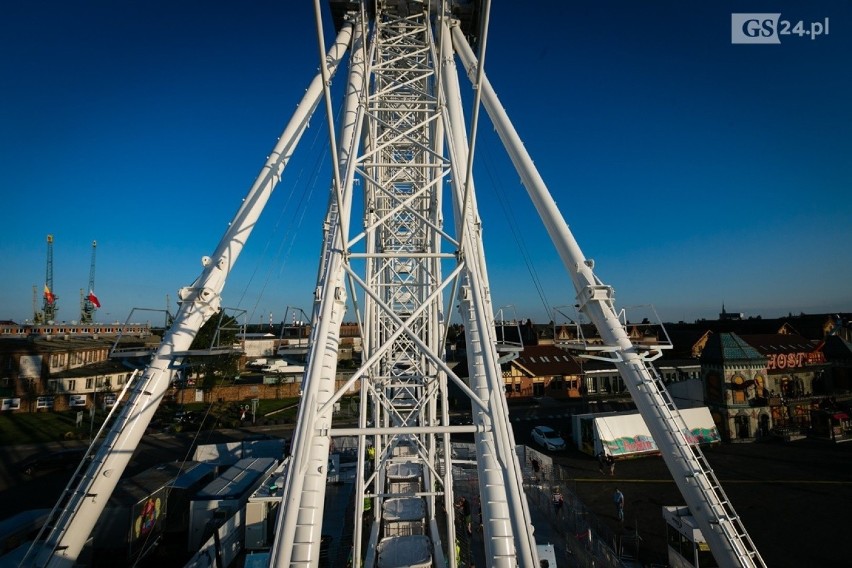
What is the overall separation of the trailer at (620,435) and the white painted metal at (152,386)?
1803 centimetres

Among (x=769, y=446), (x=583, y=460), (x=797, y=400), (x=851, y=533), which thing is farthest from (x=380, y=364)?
(x=797, y=400)

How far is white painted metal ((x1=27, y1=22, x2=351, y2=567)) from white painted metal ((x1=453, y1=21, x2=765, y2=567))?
16.4ft

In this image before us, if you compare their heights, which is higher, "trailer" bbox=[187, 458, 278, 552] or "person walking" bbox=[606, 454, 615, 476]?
"trailer" bbox=[187, 458, 278, 552]

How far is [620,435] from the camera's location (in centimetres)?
1875

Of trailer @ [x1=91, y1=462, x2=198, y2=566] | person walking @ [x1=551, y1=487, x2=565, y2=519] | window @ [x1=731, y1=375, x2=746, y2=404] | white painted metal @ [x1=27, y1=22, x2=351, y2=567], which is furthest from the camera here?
window @ [x1=731, y1=375, x2=746, y2=404]

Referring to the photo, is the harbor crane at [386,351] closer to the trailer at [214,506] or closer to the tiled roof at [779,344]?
the trailer at [214,506]

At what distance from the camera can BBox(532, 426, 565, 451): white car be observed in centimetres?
2022

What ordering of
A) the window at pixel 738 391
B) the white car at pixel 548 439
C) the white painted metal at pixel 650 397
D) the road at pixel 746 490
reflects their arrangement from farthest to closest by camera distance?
the window at pixel 738 391 < the white car at pixel 548 439 < the road at pixel 746 490 < the white painted metal at pixel 650 397

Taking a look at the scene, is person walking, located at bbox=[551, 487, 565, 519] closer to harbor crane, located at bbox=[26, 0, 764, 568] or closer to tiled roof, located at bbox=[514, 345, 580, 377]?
harbor crane, located at bbox=[26, 0, 764, 568]

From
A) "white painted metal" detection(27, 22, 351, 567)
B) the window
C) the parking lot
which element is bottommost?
the parking lot

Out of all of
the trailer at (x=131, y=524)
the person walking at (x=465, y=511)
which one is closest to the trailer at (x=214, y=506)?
the trailer at (x=131, y=524)

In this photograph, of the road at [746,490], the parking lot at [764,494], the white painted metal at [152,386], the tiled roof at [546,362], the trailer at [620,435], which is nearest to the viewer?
the white painted metal at [152,386]

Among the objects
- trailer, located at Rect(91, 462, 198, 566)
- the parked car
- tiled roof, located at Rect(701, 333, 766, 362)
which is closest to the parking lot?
tiled roof, located at Rect(701, 333, 766, 362)

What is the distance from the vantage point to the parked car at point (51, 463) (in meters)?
17.5
